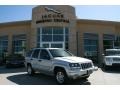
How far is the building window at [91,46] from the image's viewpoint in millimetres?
23578

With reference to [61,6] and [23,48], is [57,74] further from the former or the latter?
[23,48]

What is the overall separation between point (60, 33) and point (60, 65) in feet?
38.3

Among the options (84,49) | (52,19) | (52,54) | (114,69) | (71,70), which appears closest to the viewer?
(71,70)

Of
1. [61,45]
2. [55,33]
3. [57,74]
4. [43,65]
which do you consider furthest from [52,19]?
[57,74]

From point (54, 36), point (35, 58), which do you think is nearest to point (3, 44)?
point (54, 36)

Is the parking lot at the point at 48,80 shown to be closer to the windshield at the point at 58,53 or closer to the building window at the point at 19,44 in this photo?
the windshield at the point at 58,53

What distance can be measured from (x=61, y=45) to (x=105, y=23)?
736 centimetres

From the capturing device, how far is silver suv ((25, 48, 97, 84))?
879 centimetres

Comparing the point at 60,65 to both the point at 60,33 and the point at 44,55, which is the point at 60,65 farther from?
the point at 60,33

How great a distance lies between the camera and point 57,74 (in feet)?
30.9

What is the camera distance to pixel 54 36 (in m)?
20.7

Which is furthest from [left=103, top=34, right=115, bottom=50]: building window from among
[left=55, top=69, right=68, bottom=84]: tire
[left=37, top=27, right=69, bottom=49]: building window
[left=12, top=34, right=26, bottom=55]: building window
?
[left=55, top=69, right=68, bottom=84]: tire

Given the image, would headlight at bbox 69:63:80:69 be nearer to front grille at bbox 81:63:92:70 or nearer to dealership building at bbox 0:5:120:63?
front grille at bbox 81:63:92:70

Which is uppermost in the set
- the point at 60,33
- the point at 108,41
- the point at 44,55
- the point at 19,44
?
the point at 60,33
